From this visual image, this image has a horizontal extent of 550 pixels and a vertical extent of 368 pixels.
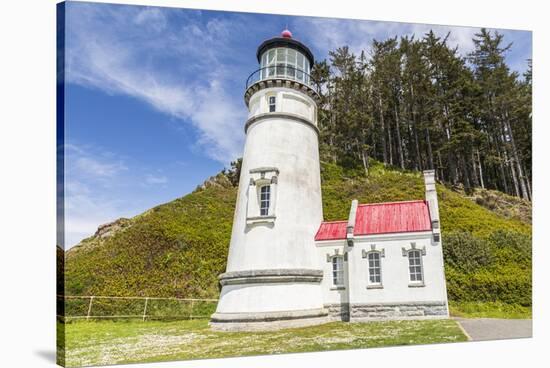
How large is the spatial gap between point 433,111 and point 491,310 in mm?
6347

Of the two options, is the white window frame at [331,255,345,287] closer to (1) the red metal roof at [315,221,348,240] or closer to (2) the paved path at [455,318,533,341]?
(1) the red metal roof at [315,221,348,240]

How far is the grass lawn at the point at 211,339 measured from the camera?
21.0 feet

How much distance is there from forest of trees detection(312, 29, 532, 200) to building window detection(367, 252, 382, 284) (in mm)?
4560

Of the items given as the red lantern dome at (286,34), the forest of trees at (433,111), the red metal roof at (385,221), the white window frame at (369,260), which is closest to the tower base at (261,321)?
the white window frame at (369,260)

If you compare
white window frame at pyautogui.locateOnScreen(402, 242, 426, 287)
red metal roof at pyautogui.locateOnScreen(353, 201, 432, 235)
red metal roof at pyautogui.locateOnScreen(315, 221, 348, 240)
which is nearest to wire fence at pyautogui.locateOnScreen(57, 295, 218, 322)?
red metal roof at pyautogui.locateOnScreen(315, 221, 348, 240)

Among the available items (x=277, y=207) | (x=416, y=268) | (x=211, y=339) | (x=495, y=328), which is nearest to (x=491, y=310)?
(x=495, y=328)

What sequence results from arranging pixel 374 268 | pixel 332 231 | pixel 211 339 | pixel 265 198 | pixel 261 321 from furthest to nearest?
pixel 332 231 → pixel 265 198 → pixel 374 268 → pixel 261 321 → pixel 211 339

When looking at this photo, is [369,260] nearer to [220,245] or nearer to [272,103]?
[272,103]

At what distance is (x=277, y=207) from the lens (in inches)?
373

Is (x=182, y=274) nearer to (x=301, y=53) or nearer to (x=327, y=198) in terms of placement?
(x=327, y=198)

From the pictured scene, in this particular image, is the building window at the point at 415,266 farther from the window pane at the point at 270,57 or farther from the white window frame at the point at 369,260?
the window pane at the point at 270,57

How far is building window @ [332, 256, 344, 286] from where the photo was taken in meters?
9.55
